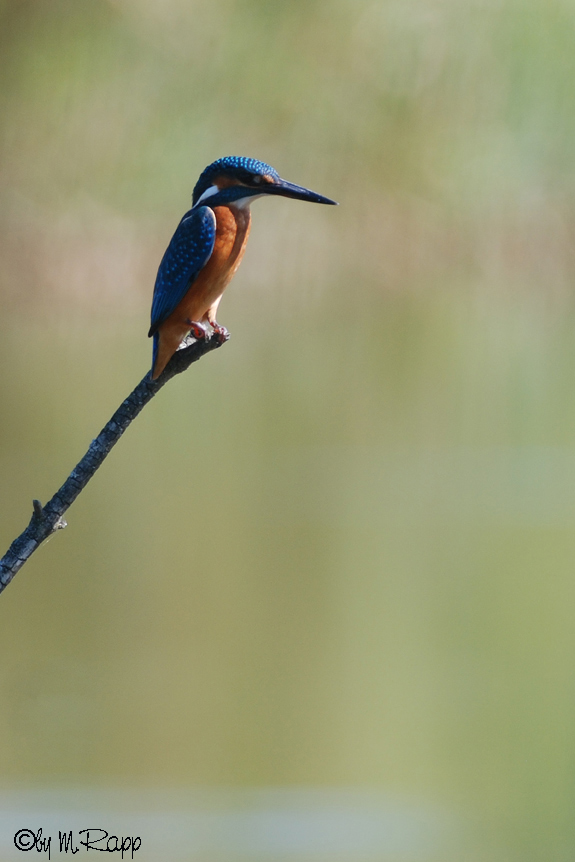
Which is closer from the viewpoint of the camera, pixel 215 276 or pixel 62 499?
pixel 62 499

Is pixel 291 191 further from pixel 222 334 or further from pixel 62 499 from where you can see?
pixel 62 499

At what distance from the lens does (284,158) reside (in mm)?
6988

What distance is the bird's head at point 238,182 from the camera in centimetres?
101

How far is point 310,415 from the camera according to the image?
4.85 meters

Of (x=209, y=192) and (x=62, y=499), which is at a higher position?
(x=209, y=192)

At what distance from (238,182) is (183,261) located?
0.34 ft

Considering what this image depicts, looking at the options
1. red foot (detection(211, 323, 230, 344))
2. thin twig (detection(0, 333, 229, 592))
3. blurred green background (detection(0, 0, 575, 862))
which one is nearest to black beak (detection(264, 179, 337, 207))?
red foot (detection(211, 323, 230, 344))

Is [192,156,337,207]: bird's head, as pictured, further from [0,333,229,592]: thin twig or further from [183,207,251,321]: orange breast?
[0,333,229,592]: thin twig

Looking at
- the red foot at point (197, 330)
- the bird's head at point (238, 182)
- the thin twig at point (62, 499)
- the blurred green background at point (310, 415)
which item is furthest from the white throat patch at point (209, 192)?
the blurred green background at point (310, 415)

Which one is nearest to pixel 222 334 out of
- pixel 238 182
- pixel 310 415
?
pixel 238 182

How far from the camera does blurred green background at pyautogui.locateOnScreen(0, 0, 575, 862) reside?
238cm

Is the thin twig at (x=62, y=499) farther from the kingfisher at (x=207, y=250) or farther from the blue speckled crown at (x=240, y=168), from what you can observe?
the blue speckled crown at (x=240, y=168)

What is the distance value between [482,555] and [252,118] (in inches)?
178

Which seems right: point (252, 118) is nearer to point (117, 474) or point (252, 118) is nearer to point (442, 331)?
point (442, 331)
